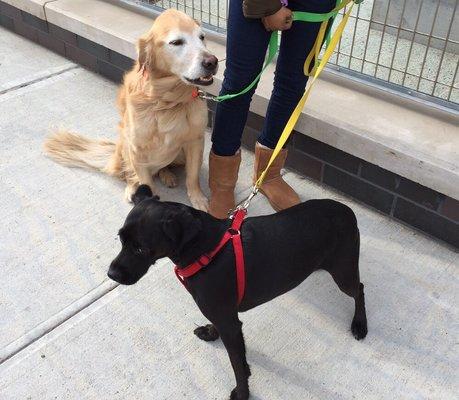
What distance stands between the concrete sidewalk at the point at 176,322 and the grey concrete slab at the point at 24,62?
1.65 m

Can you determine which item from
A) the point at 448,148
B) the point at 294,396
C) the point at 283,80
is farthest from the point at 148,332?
the point at 448,148

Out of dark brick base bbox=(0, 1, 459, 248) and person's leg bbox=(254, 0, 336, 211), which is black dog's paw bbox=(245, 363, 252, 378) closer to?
person's leg bbox=(254, 0, 336, 211)

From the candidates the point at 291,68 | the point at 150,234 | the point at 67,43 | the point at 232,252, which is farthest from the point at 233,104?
the point at 67,43

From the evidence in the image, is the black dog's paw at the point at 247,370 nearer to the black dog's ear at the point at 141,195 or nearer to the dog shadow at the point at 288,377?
the dog shadow at the point at 288,377

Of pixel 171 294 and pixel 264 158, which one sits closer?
pixel 171 294

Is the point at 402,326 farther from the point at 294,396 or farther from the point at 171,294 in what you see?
the point at 171,294

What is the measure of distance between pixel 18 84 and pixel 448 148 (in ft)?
11.8

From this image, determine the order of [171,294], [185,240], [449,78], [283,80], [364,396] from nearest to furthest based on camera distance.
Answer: [185,240], [364,396], [171,294], [283,80], [449,78]

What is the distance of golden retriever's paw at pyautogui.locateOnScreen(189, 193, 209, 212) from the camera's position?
3.17 meters

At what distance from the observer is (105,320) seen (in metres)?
2.44

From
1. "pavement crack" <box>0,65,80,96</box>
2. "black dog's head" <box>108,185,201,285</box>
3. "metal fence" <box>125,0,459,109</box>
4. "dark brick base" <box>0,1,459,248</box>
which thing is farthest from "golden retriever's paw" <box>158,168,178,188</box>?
"pavement crack" <box>0,65,80,96</box>

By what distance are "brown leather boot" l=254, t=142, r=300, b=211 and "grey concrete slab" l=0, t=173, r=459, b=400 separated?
0.54 m

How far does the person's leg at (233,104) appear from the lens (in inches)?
97.3

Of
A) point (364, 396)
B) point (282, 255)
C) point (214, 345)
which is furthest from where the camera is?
point (214, 345)
